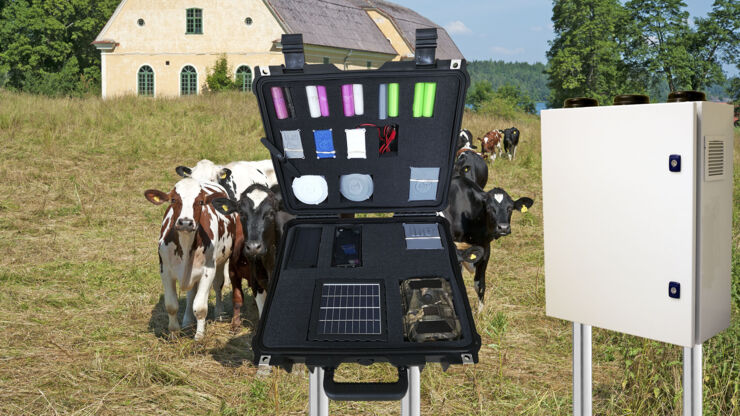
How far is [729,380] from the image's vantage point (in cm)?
452

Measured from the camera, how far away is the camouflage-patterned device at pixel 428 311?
115 inches

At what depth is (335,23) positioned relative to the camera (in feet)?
123

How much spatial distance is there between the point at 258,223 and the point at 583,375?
9.38ft

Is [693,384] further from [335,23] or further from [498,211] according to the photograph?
[335,23]

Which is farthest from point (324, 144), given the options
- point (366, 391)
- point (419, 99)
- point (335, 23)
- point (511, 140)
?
point (335, 23)

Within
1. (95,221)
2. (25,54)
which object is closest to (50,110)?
(95,221)

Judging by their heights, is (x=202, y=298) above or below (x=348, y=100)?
below

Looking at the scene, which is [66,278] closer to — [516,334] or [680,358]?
[516,334]

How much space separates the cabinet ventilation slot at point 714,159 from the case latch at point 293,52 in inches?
82.0

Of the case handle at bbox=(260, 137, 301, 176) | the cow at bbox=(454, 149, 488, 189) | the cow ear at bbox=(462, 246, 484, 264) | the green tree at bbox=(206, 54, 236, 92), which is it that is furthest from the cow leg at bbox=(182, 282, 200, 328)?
the green tree at bbox=(206, 54, 236, 92)

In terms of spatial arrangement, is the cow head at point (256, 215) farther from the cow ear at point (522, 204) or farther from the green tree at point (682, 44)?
the green tree at point (682, 44)

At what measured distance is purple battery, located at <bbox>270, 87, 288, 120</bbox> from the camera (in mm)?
3676

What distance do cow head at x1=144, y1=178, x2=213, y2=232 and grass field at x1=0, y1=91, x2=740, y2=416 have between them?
114cm

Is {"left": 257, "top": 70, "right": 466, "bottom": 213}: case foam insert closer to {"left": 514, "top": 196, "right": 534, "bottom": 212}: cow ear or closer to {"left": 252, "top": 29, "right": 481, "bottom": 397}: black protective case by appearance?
{"left": 252, "top": 29, "right": 481, "bottom": 397}: black protective case
